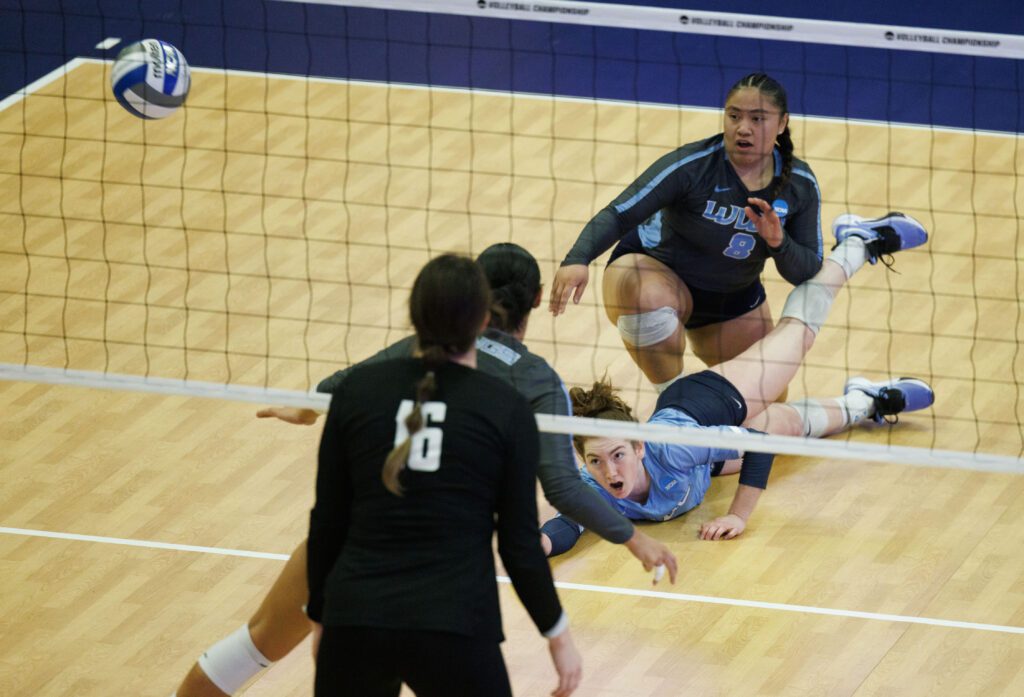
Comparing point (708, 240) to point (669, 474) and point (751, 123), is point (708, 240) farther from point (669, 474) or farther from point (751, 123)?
point (669, 474)

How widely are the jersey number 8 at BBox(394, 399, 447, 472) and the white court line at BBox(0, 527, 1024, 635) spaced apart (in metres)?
2.23

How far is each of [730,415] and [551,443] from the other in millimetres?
1895

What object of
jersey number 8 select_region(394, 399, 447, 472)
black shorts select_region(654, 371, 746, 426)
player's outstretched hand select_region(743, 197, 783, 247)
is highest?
jersey number 8 select_region(394, 399, 447, 472)

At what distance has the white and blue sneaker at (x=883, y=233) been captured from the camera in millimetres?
6984

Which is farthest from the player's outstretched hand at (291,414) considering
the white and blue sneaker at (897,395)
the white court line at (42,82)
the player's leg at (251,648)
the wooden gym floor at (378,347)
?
the white court line at (42,82)

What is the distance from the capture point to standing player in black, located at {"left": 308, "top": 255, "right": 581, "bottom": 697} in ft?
11.2

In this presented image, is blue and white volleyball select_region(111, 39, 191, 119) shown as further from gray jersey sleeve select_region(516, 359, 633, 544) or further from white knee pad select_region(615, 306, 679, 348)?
gray jersey sleeve select_region(516, 359, 633, 544)

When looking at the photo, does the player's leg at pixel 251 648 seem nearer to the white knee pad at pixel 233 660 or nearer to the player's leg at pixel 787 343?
the white knee pad at pixel 233 660

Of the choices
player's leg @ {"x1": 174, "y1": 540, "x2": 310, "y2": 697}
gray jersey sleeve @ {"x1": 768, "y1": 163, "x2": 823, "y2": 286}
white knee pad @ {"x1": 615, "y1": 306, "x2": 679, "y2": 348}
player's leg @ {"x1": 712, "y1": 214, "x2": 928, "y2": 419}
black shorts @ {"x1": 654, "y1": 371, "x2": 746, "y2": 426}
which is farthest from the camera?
white knee pad @ {"x1": 615, "y1": 306, "x2": 679, "y2": 348}

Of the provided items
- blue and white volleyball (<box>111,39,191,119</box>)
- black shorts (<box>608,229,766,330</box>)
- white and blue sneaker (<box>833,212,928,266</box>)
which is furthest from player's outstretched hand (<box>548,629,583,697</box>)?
white and blue sneaker (<box>833,212,928,266</box>)

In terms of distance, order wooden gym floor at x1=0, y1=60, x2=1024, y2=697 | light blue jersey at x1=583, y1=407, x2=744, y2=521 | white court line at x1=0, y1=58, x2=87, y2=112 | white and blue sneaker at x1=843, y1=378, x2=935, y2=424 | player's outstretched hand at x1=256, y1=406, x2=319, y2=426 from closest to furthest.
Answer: player's outstretched hand at x1=256, y1=406, x2=319, y2=426
wooden gym floor at x1=0, y1=60, x2=1024, y2=697
light blue jersey at x1=583, y1=407, x2=744, y2=521
white and blue sneaker at x1=843, y1=378, x2=935, y2=424
white court line at x1=0, y1=58, x2=87, y2=112

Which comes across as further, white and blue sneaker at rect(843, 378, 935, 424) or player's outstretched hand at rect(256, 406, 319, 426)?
white and blue sneaker at rect(843, 378, 935, 424)

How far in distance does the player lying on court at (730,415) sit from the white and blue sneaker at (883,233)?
234mm

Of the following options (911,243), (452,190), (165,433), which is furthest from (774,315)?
(165,433)
